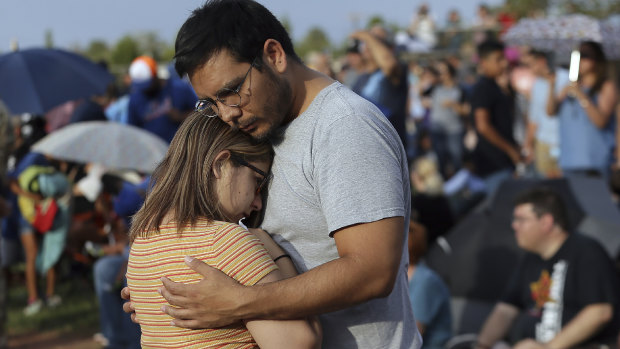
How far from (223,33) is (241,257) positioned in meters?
0.57

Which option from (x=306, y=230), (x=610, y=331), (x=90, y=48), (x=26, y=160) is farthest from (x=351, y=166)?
(x=90, y=48)

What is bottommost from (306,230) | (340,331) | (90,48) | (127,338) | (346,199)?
(90,48)

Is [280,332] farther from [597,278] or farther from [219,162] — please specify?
[597,278]

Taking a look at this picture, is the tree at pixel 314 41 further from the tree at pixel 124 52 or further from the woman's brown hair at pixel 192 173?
the woman's brown hair at pixel 192 173

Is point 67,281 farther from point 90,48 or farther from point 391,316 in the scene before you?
point 90,48

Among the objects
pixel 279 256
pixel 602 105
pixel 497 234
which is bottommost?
pixel 497 234

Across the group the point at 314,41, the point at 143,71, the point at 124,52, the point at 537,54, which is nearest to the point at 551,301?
the point at 143,71

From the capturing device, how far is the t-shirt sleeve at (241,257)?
2.08 m

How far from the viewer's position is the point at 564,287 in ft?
16.6

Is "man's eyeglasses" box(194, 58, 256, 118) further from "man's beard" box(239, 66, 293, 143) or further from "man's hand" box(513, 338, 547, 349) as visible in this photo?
"man's hand" box(513, 338, 547, 349)

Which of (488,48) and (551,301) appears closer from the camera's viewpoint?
(551,301)

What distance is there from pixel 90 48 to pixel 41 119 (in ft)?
66.0

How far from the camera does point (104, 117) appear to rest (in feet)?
29.5

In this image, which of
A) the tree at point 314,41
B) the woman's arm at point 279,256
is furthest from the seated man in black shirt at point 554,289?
the tree at point 314,41
